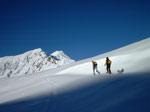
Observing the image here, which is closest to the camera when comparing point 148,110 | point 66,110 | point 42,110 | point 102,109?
point 148,110

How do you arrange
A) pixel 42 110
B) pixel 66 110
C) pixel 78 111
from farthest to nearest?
pixel 42 110, pixel 66 110, pixel 78 111

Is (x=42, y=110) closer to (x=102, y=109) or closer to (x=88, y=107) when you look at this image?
(x=88, y=107)

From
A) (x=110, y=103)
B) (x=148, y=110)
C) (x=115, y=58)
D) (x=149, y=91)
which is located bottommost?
(x=148, y=110)

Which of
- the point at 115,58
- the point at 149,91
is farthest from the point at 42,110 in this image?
the point at 115,58

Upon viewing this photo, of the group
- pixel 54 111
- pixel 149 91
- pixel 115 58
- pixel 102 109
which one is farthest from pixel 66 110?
pixel 115 58

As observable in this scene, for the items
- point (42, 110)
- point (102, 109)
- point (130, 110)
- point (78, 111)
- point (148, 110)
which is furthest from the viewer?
point (42, 110)

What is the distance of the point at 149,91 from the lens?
4746mm

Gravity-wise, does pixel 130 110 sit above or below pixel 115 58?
below

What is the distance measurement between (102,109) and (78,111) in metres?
0.85

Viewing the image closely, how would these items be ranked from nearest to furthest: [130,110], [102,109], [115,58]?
[130,110], [102,109], [115,58]

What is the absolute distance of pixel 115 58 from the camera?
17.8 metres

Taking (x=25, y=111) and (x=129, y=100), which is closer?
(x=129, y=100)

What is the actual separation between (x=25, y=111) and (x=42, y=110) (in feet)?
2.86

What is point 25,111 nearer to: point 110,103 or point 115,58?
point 110,103
